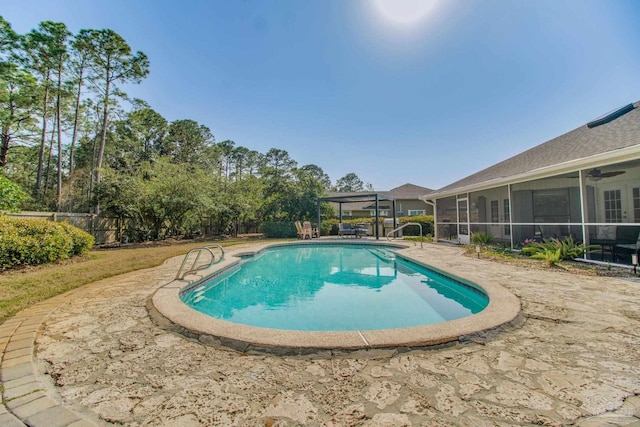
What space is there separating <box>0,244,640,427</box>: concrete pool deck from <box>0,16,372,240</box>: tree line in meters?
10.8

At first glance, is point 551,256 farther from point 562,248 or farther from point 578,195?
point 578,195

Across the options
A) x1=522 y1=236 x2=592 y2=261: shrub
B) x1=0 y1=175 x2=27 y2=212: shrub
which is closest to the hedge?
x1=0 y1=175 x2=27 y2=212: shrub

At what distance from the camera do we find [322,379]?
82.1 inches

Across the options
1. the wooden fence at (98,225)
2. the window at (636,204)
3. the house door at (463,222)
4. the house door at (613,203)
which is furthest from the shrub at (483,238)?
the wooden fence at (98,225)

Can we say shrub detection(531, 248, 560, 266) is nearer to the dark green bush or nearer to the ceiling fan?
the ceiling fan

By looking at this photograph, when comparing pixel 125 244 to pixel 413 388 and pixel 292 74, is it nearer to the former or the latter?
pixel 292 74

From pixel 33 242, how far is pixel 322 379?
8494 millimetres

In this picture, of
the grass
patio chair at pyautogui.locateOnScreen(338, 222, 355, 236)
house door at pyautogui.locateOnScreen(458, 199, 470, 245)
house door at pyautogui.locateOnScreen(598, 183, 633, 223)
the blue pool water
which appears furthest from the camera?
patio chair at pyautogui.locateOnScreen(338, 222, 355, 236)

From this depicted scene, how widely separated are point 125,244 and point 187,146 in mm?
20264

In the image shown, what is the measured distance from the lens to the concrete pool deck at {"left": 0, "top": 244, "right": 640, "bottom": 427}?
5.50 feet

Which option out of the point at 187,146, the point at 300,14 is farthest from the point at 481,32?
the point at 187,146

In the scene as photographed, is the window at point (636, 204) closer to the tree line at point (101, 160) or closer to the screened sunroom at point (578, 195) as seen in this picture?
the screened sunroom at point (578, 195)

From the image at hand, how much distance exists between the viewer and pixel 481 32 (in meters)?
9.55

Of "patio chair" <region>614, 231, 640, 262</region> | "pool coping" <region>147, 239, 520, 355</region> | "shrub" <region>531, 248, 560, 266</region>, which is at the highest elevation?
"patio chair" <region>614, 231, 640, 262</region>
